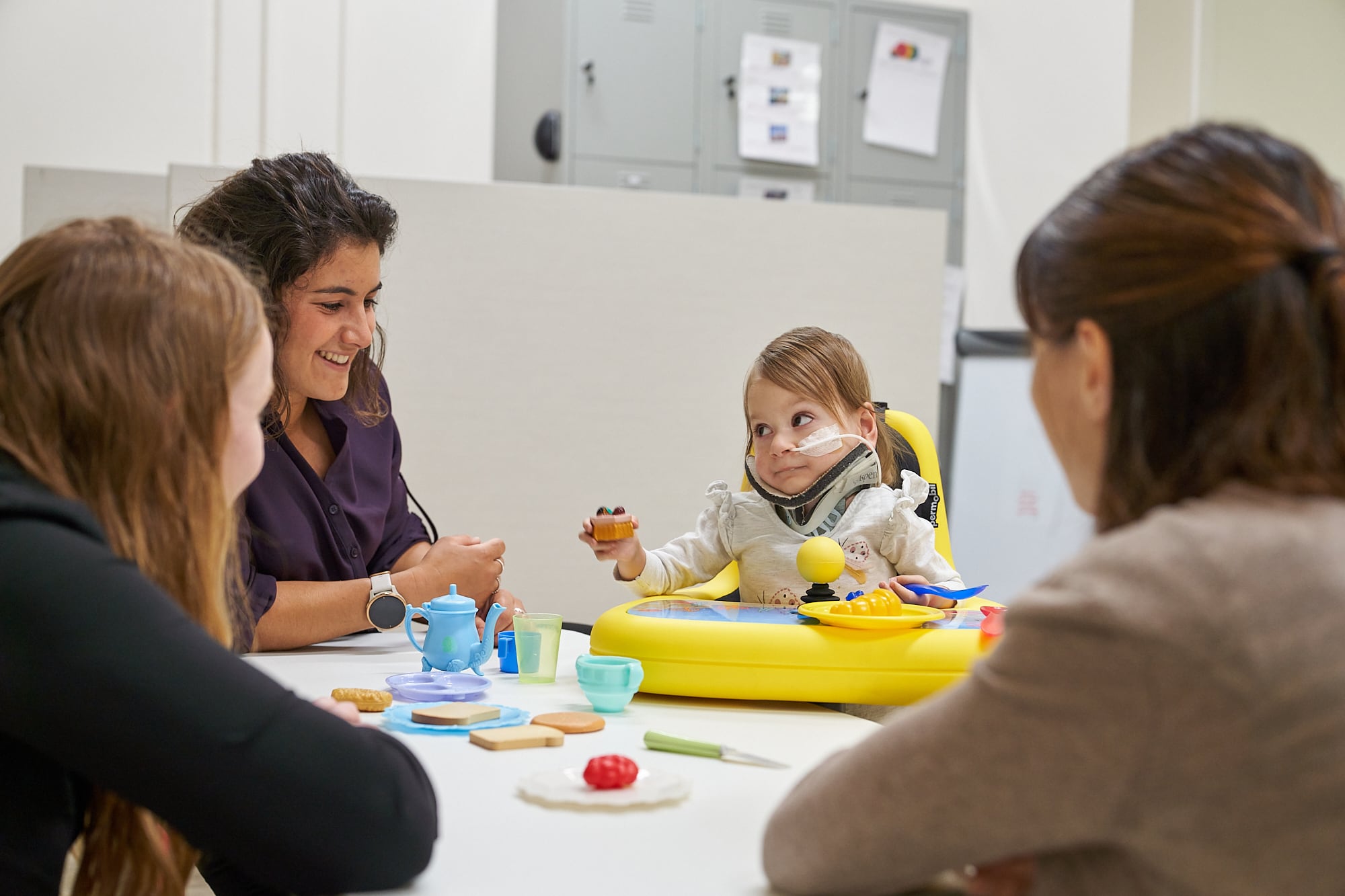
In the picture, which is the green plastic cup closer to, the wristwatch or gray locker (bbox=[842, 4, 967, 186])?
the wristwatch

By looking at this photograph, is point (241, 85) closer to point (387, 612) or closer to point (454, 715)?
point (387, 612)

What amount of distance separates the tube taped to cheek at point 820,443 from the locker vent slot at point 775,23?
2.99m

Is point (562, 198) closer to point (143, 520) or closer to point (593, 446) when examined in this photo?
point (593, 446)

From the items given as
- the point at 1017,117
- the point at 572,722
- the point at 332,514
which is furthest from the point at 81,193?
the point at 1017,117

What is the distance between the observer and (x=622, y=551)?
155cm

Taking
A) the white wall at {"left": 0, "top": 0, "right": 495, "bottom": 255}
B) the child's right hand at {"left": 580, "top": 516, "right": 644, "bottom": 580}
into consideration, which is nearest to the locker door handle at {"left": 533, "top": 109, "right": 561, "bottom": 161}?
the white wall at {"left": 0, "top": 0, "right": 495, "bottom": 255}

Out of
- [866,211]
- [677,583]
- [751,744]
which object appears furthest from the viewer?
[866,211]

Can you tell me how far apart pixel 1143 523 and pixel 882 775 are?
0.20 m

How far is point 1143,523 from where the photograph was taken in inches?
22.2

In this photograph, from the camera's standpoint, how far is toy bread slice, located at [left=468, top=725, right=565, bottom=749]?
103cm

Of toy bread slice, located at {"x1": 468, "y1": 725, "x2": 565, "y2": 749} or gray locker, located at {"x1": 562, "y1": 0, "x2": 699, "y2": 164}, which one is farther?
gray locker, located at {"x1": 562, "y1": 0, "x2": 699, "y2": 164}

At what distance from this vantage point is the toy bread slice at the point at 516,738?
1.03 m

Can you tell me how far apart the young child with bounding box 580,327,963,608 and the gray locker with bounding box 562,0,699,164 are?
2.58 meters

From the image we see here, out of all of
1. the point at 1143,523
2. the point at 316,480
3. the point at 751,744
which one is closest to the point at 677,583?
the point at 316,480
